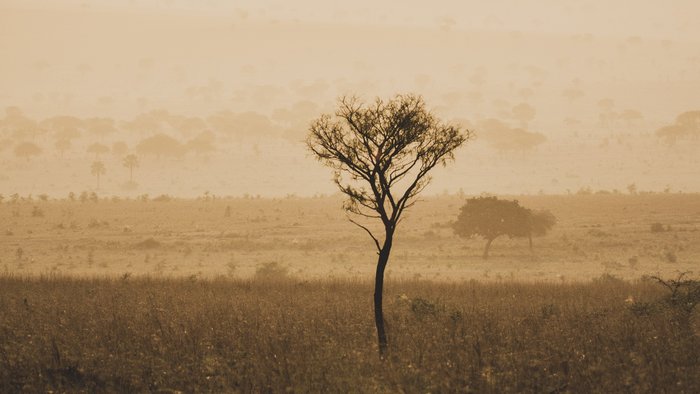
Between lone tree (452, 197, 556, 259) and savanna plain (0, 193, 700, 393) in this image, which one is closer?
savanna plain (0, 193, 700, 393)

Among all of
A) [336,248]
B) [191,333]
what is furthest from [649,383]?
[336,248]

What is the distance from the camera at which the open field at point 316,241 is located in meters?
35.4

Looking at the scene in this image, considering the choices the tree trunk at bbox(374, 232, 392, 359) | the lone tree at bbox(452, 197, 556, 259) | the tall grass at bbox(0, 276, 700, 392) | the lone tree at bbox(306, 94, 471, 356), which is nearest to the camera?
the tall grass at bbox(0, 276, 700, 392)

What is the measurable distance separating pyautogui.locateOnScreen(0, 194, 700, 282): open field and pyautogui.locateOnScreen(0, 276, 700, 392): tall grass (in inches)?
547

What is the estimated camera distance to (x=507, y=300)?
16672mm

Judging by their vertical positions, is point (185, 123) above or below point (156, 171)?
above

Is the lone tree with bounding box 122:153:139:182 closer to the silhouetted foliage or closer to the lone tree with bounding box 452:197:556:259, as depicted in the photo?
the lone tree with bounding box 452:197:556:259

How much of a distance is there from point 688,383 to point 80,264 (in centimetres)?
3609

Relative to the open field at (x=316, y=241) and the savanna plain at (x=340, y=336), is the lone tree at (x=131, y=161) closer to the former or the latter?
the open field at (x=316, y=241)

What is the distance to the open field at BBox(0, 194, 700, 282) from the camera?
3544 centimetres

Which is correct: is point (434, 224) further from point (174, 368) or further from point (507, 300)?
point (174, 368)

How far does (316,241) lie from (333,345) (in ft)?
112

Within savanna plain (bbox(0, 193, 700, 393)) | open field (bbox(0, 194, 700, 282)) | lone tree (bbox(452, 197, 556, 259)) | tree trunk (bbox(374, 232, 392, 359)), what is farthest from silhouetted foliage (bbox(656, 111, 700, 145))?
tree trunk (bbox(374, 232, 392, 359))

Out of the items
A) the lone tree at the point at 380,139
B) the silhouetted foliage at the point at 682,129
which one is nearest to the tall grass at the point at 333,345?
the lone tree at the point at 380,139
